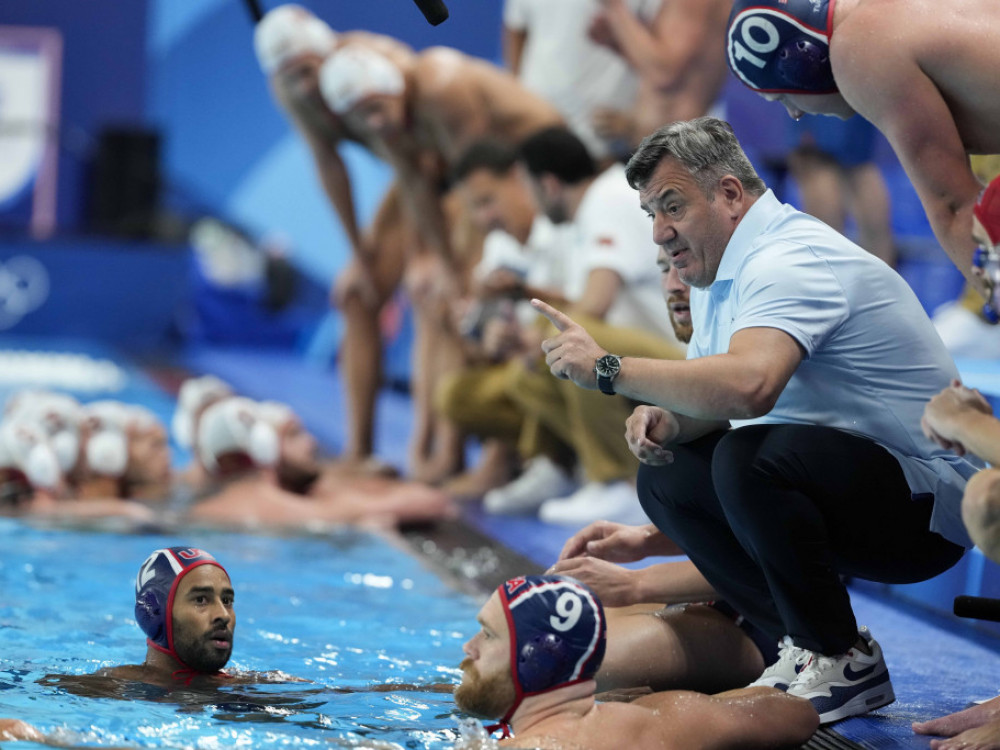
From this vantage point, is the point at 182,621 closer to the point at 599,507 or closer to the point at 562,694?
the point at 562,694

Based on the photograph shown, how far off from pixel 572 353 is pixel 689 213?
38 centimetres

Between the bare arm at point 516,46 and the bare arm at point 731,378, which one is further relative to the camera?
the bare arm at point 516,46

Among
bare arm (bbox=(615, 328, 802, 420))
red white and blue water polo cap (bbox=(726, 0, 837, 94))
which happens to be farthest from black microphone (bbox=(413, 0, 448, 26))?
bare arm (bbox=(615, 328, 802, 420))

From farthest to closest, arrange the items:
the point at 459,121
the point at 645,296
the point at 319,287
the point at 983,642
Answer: the point at 319,287, the point at 459,121, the point at 645,296, the point at 983,642

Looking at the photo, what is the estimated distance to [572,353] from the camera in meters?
2.54

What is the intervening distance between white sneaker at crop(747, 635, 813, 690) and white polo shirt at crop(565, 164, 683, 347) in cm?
217

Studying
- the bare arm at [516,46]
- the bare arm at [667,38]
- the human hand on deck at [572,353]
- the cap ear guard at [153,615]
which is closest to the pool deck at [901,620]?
the human hand on deck at [572,353]

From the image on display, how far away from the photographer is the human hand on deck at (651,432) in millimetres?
2756

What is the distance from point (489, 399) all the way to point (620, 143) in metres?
1.54

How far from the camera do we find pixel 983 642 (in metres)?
3.54

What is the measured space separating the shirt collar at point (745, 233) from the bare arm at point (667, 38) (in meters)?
3.40

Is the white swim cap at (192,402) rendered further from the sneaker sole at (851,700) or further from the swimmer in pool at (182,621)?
the sneaker sole at (851,700)

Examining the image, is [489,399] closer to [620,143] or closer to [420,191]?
[420,191]

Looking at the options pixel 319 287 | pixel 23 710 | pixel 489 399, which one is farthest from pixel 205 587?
pixel 319 287
